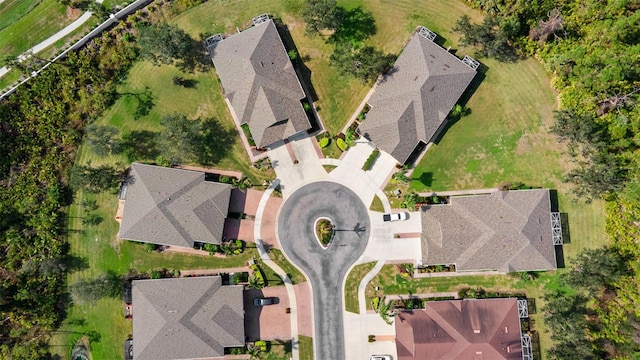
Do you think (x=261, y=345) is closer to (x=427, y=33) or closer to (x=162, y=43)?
(x=162, y=43)

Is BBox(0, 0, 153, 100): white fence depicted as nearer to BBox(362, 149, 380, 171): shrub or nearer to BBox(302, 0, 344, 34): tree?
BBox(302, 0, 344, 34): tree

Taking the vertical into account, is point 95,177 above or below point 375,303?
above

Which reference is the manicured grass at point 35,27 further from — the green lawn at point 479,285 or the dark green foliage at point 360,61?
the green lawn at point 479,285

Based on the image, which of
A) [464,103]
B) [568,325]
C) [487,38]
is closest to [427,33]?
[487,38]

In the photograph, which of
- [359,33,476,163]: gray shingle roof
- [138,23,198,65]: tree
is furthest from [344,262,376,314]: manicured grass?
[138,23,198,65]: tree

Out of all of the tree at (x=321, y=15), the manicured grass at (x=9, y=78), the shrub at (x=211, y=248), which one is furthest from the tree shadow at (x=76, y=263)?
the tree at (x=321, y=15)

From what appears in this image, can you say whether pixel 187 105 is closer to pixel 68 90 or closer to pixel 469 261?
pixel 68 90
